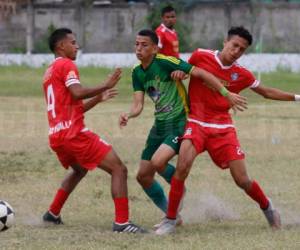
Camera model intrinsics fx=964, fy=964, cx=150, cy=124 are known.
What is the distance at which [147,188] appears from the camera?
882 centimetres

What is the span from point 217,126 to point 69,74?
136 cm

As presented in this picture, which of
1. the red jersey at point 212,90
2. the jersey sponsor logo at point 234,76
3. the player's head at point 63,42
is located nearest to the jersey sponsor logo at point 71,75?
the player's head at point 63,42

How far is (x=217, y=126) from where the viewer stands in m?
8.39

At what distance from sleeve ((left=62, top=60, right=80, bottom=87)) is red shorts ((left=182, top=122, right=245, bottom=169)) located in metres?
1.07

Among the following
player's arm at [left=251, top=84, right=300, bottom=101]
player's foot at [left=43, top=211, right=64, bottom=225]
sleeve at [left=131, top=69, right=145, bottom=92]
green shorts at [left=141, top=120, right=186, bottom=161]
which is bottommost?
player's foot at [left=43, top=211, right=64, bottom=225]

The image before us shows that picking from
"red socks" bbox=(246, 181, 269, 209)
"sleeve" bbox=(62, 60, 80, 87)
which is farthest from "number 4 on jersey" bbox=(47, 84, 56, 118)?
"red socks" bbox=(246, 181, 269, 209)

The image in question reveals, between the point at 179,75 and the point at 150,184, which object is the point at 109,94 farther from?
the point at 150,184

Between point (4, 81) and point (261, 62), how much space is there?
335 inches

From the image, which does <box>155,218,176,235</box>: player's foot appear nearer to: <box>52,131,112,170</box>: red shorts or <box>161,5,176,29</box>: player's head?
<box>52,131,112,170</box>: red shorts

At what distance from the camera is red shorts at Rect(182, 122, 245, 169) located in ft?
27.3

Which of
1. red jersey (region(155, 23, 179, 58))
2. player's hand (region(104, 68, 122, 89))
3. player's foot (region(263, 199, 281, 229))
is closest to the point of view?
player's hand (region(104, 68, 122, 89))

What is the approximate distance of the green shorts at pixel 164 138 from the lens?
332 inches

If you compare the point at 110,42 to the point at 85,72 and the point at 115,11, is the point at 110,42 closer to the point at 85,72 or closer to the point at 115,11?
the point at 115,11

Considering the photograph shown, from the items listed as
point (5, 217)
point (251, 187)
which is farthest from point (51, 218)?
point (251, 187)
